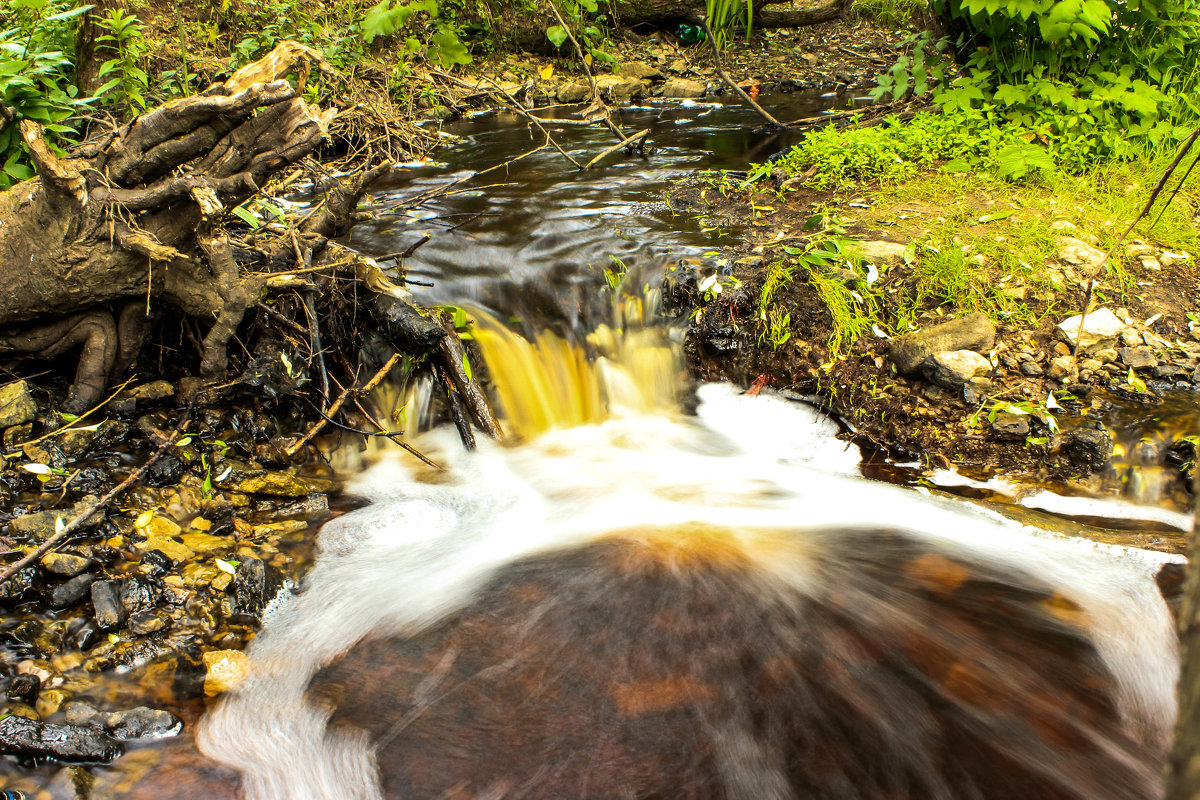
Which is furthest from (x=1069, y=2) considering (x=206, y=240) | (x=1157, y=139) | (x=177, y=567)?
(x=177, y=567)

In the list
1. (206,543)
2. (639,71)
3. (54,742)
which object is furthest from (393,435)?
(639,71)

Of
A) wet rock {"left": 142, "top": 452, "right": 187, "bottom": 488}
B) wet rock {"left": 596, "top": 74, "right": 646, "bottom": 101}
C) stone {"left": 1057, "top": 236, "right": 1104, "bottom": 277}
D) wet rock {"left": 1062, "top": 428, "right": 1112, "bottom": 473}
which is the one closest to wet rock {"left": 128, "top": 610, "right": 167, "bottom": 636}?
wet rock {"left": 142, "top": 452, "right": 187, "bottom": 488}

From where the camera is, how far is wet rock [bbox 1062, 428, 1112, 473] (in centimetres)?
368

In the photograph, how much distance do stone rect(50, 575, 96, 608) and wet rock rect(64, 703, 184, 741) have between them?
493 millimetres

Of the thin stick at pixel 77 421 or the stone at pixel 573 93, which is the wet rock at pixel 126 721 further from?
the stone at pixel 573 93

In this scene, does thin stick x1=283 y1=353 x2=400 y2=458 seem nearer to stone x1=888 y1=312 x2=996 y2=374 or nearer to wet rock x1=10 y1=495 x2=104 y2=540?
wet rock x1=10 y1=495 x2=104 y2=540

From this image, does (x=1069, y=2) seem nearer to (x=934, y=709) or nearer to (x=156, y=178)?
(x=934, y=709)

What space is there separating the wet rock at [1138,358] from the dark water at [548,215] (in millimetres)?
2548

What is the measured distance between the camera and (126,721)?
247 centimetres

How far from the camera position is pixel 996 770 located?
2.43 metres

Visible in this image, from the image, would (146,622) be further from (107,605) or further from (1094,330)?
(1094,330)

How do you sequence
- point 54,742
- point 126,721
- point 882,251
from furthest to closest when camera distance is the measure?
point 882,251 → point 126,721 → point 54,742

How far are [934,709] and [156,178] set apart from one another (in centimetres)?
385

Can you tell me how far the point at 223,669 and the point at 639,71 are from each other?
36.8 feet
